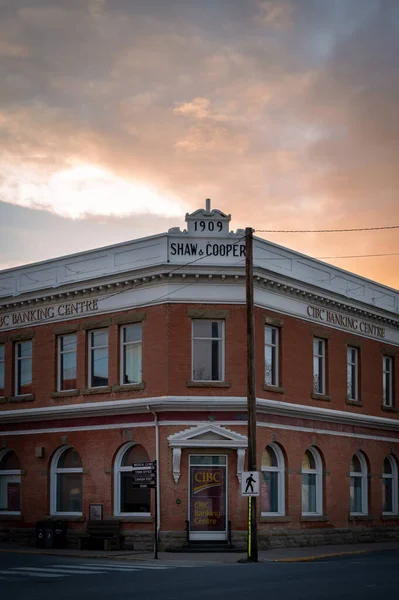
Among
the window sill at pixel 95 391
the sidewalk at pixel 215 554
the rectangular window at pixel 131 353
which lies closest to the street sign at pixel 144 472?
the sidewalk at pixel 215 554

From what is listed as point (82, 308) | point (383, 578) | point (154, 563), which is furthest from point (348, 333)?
point (383, 578)

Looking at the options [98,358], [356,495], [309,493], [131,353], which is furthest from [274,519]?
[98,358]

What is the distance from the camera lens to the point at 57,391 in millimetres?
37406

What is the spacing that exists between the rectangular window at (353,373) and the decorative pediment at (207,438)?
9239 millimetres

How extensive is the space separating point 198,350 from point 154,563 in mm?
8797

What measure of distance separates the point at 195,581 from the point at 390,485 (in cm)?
2560

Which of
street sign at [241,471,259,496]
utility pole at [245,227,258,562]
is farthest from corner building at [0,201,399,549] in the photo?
street sign at [241,471,259,496]

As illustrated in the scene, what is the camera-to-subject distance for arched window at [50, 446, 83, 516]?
36.3 m

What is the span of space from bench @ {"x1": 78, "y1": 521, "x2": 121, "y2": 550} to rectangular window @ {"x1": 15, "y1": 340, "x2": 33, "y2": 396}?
7.00 metres

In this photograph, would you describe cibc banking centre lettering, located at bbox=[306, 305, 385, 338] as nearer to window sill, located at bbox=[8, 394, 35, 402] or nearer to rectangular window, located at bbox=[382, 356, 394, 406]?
rectangular window, located at bbox=[382, 356, 394, 406]

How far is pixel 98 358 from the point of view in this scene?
36.5m

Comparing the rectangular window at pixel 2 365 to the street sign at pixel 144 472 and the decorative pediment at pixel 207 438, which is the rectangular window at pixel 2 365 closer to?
the decorative pediment at pixel 207 438

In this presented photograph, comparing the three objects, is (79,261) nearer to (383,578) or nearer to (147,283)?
(147,283)

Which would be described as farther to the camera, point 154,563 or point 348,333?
point 348,333
